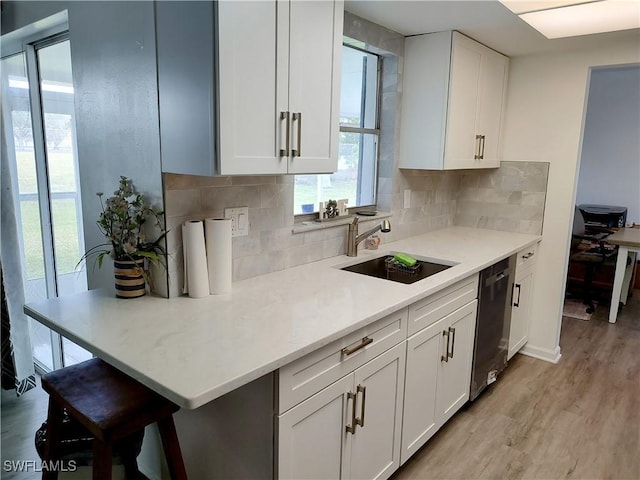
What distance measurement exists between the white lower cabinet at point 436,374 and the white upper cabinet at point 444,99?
101 cm

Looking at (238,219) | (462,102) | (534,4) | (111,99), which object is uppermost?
(534,4)

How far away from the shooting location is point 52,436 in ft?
5.38

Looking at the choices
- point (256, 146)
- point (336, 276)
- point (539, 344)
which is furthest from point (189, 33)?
point (539, 344)

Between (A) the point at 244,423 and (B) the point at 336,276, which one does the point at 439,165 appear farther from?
(A) the point at 244,423

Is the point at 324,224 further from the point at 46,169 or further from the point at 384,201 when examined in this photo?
the point at 46,169

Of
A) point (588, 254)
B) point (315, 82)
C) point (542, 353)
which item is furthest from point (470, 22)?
point (588, 254)

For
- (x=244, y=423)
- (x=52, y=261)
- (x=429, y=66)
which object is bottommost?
(x=244, y=423)

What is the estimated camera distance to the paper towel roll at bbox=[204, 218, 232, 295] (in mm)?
1844

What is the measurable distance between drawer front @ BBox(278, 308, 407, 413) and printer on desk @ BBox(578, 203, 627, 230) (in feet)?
13.8

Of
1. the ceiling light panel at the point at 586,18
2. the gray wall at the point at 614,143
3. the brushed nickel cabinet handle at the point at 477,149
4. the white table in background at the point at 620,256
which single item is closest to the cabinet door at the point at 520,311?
the brushed nickel cabinet handle at the point at 477,149

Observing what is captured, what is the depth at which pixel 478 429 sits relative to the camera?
2.58 metres

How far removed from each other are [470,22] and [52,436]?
109 inches

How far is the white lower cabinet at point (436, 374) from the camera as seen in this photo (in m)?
2.11

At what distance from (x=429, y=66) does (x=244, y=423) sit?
2347mm
